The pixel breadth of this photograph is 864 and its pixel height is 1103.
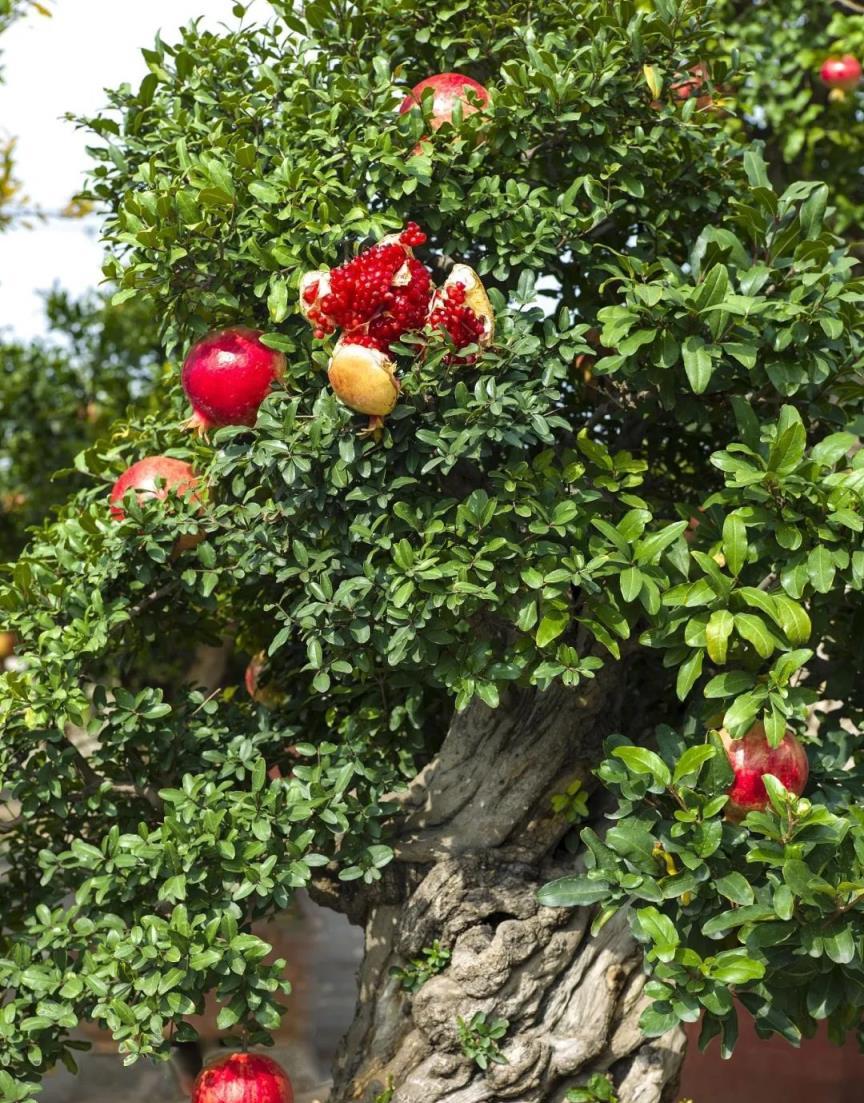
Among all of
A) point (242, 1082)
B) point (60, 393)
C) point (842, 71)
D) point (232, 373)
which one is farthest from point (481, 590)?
point (60, 393)

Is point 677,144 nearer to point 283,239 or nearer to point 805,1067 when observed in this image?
point 283,239

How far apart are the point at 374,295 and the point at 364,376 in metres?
0.14

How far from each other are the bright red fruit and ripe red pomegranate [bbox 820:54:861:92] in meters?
2.85

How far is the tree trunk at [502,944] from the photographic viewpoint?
245 cm

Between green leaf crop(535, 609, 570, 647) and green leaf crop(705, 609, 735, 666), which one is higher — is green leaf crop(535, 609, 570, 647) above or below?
above

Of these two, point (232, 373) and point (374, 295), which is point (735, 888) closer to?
point (374, 295)

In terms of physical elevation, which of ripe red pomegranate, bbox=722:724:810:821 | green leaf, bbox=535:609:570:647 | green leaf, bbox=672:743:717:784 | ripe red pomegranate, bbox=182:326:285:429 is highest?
ripe red pomegranate, bbox=182:326:285:429

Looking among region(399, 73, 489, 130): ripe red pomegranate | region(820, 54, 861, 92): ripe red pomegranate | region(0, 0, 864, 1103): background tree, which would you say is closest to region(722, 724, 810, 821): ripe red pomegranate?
region(0, 0, 864, 1103): background tree

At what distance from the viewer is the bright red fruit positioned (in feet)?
8.09

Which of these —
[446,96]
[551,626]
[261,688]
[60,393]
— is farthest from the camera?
[60,393]

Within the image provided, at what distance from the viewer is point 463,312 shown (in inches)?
83.1

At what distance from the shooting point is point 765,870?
6.93ft

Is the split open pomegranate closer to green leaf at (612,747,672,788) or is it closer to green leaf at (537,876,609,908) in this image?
green leaf at (612,747,672,788)

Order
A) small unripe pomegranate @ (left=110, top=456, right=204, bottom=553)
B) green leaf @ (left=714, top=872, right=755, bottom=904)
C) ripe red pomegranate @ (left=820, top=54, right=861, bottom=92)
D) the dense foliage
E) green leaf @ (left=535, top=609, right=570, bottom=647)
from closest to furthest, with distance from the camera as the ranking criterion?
green leaf @ (left=714, top=872, right=755, bottom=904), green leaf @ (left=535, top=609, right=570, bottom=647), small unripe pomegranate @ (left=110, top=456, right=204, bottom=553), ripe red pomegranate @ (left=820, top=54, right=861, bottom=92), the dense foliage
